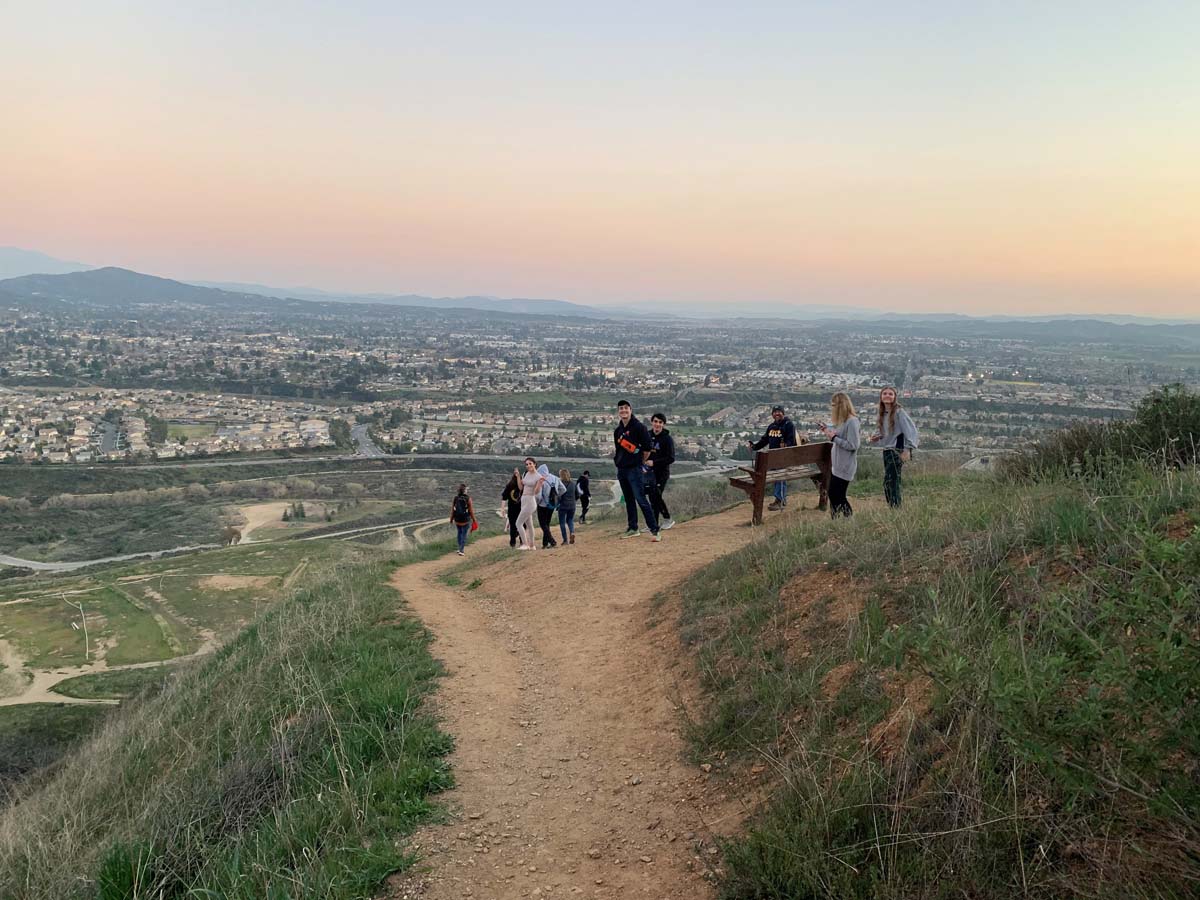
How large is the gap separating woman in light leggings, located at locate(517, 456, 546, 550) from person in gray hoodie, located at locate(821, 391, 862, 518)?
17.8 ft

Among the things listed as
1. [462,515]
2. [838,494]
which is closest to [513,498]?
[462,515]

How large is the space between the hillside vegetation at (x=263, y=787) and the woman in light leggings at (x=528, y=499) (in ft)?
15.1

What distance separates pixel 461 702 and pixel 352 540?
91.5 feet

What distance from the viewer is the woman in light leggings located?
1302cm

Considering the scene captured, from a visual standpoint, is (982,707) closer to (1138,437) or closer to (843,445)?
(1138,437)

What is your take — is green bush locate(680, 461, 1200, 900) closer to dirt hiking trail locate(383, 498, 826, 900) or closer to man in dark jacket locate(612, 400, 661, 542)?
dirt hiking trail locate(383, 498, 826, 900)

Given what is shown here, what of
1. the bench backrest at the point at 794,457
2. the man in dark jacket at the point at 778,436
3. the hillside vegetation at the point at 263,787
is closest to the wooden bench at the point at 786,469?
the bench backrest at the point at 794,457

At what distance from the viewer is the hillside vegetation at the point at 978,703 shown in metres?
2.36

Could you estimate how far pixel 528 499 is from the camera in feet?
43.0

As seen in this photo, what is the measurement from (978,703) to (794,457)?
737 centimetres

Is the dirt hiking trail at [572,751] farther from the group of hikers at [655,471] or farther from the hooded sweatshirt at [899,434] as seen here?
the hooded sweatshirt at [899,434]

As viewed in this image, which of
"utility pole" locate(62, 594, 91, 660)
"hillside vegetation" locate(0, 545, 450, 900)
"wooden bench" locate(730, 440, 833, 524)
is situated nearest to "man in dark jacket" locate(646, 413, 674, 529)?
"wooden bench" locate(730, 440, 833, 524)

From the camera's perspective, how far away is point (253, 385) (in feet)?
294

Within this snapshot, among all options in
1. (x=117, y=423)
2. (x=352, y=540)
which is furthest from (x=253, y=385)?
(x=352, y=540)
